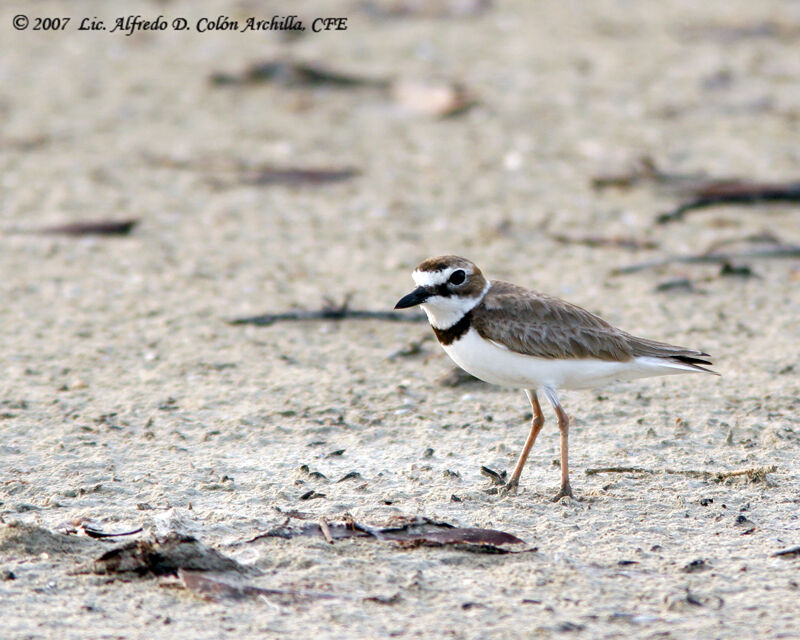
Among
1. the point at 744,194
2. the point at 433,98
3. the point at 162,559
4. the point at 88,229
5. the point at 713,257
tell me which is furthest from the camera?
the point at 433,98

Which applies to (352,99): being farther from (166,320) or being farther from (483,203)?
(166,320)

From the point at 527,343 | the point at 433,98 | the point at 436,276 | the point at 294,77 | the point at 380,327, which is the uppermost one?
the point at 294,77

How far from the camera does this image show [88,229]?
8.66 m

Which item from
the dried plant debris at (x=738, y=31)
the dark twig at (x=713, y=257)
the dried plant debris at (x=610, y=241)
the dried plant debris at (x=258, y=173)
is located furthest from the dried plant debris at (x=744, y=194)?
the dried plant debris at (x=738, y=31)

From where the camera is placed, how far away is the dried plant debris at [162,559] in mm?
4164

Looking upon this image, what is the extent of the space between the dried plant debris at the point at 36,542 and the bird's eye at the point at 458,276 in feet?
6.09

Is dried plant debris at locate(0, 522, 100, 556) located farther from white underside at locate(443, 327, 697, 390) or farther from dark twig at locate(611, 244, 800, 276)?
dark twig at locate(611, 244, 800, 276)

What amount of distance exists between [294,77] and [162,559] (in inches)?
337

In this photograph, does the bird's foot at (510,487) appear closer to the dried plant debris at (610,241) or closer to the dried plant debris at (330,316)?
the dried plant debris at (330,316)

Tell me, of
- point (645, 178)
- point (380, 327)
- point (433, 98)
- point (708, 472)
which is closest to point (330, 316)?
point (380, 327)

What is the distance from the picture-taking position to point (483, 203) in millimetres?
9430

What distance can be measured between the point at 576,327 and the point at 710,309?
234 centimetres

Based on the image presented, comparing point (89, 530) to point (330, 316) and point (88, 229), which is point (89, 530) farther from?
point (88, 229)

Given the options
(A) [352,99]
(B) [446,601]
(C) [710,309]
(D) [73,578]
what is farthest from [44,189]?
(B) [446,601]
